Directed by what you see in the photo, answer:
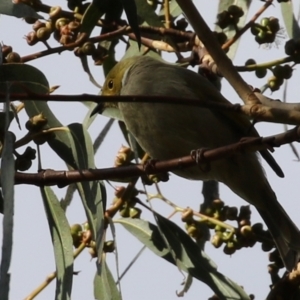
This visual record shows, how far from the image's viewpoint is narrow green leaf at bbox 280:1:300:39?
380 cm

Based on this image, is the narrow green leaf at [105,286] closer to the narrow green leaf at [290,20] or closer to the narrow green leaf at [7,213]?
the narrow green leaf at [7,213]

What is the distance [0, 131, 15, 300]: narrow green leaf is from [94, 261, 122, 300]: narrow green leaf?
3.25ft

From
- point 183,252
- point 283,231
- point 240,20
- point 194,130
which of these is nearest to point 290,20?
point 240,20

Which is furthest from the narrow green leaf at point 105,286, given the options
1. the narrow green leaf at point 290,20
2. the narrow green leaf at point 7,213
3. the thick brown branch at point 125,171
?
the narrow green leaf at point 290,20

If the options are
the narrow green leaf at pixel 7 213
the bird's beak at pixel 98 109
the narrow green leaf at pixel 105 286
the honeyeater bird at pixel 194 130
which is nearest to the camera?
the narrow green leaf at pixel 7 213

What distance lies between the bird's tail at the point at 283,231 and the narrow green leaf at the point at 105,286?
735 mm

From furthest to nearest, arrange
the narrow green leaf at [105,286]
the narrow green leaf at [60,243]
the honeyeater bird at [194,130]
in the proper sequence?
the honeyeater bird at [194,130] < the narrow green leaf at [105,286] < the narrow green leaf at [60,243]

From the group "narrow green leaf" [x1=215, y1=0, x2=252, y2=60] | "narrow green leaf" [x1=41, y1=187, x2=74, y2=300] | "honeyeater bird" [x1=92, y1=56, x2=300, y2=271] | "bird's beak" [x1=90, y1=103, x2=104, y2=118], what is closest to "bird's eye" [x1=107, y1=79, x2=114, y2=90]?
"honeyeater bird" [x1=92, y1=56, x2=300, y2=271]

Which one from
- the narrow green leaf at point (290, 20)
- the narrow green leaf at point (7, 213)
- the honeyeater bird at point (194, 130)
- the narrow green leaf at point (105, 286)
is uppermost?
the narrow green leaf at point (290, 20)

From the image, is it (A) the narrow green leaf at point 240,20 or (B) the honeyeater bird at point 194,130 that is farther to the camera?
(A) the narrow green leaf at point 240,20

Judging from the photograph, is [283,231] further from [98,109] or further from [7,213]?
[7,213]

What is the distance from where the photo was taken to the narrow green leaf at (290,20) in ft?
12.5

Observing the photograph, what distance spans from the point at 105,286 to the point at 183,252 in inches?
16.6

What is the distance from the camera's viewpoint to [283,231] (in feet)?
12.6
